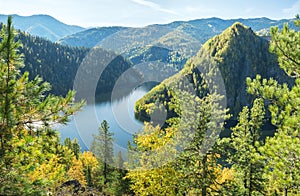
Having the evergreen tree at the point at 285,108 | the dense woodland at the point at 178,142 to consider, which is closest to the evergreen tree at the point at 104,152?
the dense woodland at the point at 178,142

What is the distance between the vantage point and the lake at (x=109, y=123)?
98.8 m

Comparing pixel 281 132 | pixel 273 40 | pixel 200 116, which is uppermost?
pixel 273 40

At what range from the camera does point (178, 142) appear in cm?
2048

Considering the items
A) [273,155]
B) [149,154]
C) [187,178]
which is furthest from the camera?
[149,154]

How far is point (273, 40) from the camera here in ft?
31.0

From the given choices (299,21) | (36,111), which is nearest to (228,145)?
(299,21)

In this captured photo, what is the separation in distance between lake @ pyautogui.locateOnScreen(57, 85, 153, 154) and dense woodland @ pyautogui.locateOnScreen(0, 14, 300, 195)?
47.5 meters

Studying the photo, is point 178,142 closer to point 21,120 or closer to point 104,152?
point 21,120

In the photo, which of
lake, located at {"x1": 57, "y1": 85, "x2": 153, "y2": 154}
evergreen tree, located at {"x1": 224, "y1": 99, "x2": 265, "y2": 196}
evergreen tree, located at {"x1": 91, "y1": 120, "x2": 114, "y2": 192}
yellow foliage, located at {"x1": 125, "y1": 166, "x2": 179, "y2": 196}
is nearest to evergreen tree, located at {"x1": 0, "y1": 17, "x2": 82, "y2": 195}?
yellow foliage, located at {"x1": 125, "y1": 166, "x2": 179, "y2": 196}

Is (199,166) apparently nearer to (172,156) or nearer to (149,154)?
(172,156)

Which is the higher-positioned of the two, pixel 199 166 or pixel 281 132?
pixel 281 132

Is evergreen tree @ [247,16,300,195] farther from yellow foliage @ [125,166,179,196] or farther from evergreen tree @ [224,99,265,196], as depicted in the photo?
evergreen tree @ [224,99,265,196]

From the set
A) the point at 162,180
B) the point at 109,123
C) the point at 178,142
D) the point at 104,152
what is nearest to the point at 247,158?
the point at 178,142

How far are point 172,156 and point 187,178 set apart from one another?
183 centimetres
